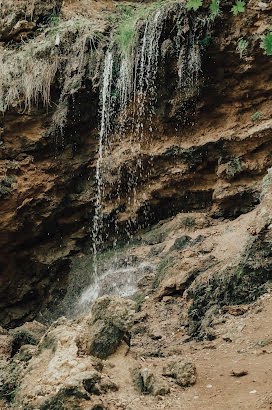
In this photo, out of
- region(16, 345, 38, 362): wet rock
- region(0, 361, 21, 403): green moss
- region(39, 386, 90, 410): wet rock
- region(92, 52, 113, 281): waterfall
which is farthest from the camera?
region(92, 52, 113, 281): waterfall

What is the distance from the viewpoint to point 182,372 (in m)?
3.45

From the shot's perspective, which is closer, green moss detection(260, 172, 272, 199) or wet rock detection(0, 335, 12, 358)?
wet rock detection(0, 335, 12, 358)

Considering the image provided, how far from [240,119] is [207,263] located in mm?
3911

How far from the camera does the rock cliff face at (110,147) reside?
8484 millimetres

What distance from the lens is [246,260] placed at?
16.6ft

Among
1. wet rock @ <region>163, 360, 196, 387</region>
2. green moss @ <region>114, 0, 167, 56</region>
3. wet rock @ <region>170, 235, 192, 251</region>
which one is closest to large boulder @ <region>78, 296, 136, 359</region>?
wet rock @ <region>163, 360, 196, 387</region>

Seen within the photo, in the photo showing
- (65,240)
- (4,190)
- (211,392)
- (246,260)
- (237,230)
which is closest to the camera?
(211,392)

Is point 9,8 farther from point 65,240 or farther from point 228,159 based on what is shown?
point 228,159

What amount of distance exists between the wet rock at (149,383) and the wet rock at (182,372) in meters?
0.21

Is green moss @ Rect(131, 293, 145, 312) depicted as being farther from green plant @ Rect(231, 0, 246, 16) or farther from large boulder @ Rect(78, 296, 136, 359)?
green plant @ Rect(231, 0, 246, 16)

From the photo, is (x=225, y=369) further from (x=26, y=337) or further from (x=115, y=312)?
(x=26, y=337)

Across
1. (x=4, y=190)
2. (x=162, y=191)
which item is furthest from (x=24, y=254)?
(x=162, y=191)

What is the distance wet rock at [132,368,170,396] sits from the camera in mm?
3166

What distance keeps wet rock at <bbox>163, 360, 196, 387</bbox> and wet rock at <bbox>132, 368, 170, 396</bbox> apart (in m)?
0.21
